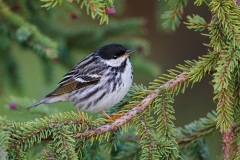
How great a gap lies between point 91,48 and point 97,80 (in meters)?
0.94

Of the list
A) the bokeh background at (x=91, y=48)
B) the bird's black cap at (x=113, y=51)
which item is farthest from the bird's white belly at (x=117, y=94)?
the bokeh background at (x=91, y=48)

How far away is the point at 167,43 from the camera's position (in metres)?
7.87

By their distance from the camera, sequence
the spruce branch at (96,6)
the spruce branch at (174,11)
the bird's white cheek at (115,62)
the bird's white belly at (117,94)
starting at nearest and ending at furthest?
the spruce branch at (96,6) < the spruce branch at (174,11) < the bird's white belly at (117,94) < the bird's white cheek at (115,62)

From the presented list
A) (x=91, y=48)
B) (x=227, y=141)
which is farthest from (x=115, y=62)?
(x=227, y=141)

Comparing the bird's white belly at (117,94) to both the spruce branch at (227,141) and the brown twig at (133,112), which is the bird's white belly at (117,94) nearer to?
the brown twig at (133,112)

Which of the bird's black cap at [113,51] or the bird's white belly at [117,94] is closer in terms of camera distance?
the bird's white belly at [117,94]

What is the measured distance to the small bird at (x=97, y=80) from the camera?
3.91 metres

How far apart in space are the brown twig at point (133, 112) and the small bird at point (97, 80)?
81cm

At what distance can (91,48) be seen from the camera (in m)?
4.93

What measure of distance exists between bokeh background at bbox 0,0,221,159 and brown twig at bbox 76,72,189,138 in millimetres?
215

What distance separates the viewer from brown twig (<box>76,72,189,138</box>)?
282 cm

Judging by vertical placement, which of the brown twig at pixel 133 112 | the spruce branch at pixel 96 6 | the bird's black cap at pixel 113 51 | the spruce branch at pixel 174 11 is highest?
the bird's black cap at pixel 113 51

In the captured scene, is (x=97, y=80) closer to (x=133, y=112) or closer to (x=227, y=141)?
(x=133, y=112)

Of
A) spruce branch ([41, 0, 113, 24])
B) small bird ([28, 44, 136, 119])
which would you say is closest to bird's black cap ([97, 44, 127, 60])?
small bird ([28, 44, 136, 119])
